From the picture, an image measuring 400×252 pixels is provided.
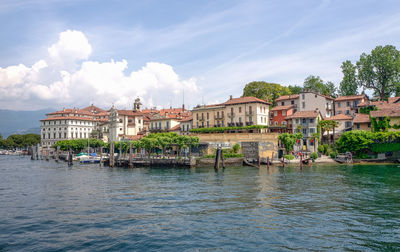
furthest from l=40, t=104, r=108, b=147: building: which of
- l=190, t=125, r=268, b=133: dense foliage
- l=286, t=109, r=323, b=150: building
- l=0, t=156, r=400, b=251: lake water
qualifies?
l=0, t=156, r=400, b=251: lake water

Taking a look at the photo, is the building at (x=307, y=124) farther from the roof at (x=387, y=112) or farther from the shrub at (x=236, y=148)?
the shrub at (x=236, y=148)

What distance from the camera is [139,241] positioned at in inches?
723

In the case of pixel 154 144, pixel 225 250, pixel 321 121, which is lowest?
pixel 225 250

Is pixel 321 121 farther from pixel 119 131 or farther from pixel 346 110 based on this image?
pixel 119 131

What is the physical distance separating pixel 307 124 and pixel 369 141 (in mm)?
14428

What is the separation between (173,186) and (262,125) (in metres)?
46.8

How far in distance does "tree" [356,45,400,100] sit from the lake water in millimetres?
59793

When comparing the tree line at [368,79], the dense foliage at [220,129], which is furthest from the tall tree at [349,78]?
the dense foliage at [220,129]

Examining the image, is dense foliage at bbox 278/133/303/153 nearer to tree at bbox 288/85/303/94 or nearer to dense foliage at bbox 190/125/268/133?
dense foliage at bbox 190/125/268/133

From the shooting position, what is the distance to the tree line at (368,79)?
86062 millimetres

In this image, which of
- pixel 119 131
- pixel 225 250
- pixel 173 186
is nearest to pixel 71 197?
pixel 173 186

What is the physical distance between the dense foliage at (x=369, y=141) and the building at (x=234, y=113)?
22.2 meters

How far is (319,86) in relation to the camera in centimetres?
9950

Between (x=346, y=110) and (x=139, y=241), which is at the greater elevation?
(x=346, y=110)
